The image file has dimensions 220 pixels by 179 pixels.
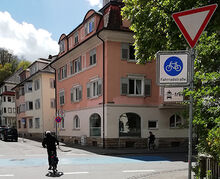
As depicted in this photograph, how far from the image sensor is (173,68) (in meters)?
3.77

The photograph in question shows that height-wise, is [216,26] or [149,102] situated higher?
[216,26]

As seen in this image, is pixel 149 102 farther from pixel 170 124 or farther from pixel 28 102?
pixel 28 102

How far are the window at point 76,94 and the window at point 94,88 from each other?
203 centimetres

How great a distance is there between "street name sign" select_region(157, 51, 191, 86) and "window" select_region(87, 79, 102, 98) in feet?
51.9

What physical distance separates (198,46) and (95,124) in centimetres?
1607

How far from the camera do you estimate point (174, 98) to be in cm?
1880

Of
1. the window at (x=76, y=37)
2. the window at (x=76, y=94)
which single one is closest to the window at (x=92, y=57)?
the window at (x=76, y=94)

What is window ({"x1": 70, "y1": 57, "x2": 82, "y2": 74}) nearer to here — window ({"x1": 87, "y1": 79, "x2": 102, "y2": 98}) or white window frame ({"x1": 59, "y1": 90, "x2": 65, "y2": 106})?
window ({"x1": 87, "y1": 79, "x2": 102, "y2": 98})

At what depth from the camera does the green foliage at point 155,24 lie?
25.8 ft

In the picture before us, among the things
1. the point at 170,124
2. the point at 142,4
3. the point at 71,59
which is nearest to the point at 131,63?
the point at 170,124

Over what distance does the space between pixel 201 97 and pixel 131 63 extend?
15040 mm

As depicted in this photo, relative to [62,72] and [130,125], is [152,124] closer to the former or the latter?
[130,125]

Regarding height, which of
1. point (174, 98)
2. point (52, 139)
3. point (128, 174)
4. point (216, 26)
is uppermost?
point (216, 26)

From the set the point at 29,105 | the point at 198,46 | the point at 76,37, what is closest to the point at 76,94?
the point at 76,37
